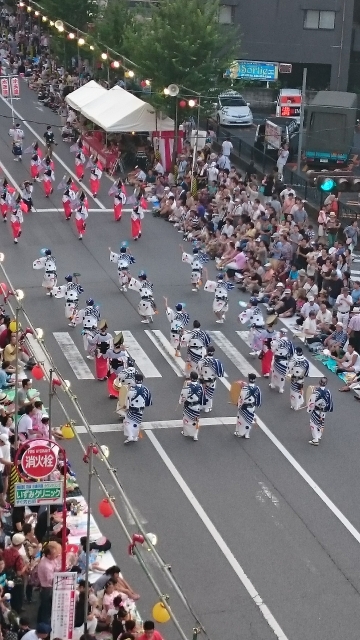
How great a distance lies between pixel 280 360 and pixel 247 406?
7.89 ft

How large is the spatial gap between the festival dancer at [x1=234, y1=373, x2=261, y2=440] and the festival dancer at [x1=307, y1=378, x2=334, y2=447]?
963 millimetres

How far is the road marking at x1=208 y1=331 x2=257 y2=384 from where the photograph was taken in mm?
24688

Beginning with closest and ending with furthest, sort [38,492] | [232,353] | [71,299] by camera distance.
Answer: [38,492], [232,353], [71,299]

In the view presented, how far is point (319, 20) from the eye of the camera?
55094 mm

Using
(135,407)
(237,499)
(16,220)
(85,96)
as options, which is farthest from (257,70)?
(237,499)

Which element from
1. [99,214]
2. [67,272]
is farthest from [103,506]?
[99,214]

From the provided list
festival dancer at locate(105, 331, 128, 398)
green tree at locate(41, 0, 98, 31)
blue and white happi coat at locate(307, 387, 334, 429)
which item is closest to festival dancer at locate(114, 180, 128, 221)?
festival dancer at locate(105, 331, 128, 398)

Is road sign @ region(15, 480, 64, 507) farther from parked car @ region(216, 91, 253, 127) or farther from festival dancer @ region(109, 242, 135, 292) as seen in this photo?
parked car @ region(216, 91, 253, 127)

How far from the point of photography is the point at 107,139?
43.3 meters

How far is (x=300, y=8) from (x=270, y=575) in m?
42.5

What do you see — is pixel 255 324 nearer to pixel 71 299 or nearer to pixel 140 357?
pixel 140 357

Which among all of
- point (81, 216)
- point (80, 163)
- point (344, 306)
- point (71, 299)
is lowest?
point (80, 163)

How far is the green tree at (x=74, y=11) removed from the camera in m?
55.5

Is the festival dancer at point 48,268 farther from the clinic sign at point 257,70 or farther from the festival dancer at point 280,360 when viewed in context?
the clinic sign at point 257,70
